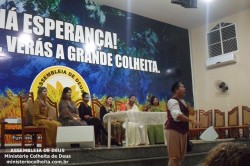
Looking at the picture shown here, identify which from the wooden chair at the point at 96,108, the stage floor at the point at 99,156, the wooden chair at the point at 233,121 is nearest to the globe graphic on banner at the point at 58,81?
the wooden chair at the point at 96,108

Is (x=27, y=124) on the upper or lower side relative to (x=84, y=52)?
lower

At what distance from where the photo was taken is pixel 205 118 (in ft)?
25.0

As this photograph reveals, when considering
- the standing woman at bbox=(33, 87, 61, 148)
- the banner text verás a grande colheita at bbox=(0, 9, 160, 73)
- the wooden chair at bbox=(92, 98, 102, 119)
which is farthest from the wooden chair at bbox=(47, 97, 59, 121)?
the banner text verás a grande colheita at bbox=(0, 9, 160, 73)

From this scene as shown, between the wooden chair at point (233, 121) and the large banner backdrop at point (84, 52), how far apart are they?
127 centimetres

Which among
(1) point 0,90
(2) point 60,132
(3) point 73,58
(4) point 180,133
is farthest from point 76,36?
(4) point 180,133

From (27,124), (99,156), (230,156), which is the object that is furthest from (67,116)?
(230,156)

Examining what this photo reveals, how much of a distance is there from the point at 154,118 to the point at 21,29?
2.83 metres

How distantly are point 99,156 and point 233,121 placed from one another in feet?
14.6

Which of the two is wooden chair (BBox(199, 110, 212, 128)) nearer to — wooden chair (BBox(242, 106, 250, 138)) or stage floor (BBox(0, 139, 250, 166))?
wooden chair (BBox(242, 106, 250, 138))

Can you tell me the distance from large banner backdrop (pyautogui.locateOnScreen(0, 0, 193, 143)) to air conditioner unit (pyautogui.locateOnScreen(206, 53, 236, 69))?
0.64m

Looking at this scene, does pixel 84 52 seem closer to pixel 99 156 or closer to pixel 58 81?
pixel 58 81

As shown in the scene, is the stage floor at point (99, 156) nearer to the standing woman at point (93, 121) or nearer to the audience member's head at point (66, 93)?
the standing woman at point (93, 121)

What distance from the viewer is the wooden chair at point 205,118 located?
24.7ft

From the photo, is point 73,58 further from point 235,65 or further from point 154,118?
point 235,65
